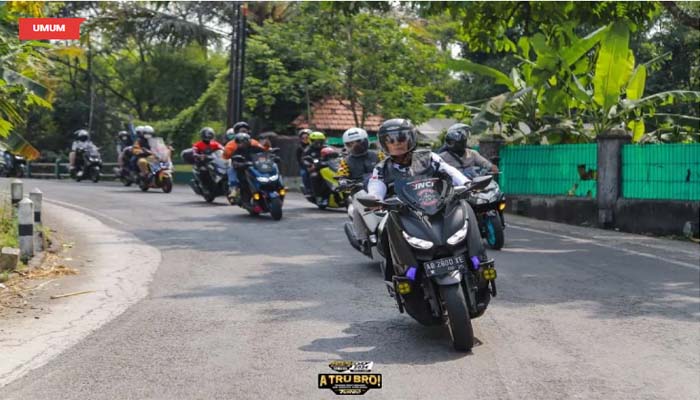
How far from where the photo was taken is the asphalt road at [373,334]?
5996 mm

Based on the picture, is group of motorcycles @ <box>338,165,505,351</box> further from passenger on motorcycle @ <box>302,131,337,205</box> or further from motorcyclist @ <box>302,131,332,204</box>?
motorcyclist @ <box>302,131,332,204</box>

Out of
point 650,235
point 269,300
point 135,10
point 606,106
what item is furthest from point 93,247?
point 135,10

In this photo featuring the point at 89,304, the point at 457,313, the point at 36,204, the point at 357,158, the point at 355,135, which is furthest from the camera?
the point at 36,204

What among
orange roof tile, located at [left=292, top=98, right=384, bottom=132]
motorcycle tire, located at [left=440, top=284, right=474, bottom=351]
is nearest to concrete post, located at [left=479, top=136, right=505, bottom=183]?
motorcycle tire, located at [left=440, top=284, right=474, bottom=351]

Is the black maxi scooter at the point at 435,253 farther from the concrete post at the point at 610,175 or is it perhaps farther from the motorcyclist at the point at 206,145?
the motorcyclist at the point at 206,145

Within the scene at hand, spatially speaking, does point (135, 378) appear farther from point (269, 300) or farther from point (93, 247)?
point (93, 247)

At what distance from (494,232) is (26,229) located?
5.92 metres

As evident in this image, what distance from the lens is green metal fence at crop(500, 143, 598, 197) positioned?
18.6 meters

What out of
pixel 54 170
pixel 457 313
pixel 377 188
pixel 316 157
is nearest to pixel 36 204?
pixel 316 157

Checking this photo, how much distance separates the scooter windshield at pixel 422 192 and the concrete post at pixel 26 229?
19.1ft

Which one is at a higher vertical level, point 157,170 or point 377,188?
point 377,188

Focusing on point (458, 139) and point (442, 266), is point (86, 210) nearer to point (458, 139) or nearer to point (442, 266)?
point (458, 139)

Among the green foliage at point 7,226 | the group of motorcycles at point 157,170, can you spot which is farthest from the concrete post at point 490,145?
the green foliage at point 7,226

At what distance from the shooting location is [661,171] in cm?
1653
